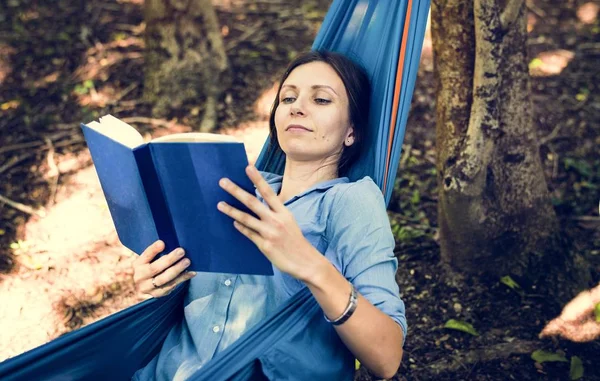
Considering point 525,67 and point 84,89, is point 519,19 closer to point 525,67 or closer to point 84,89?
point 525,67

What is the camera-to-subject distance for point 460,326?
8.39 ft

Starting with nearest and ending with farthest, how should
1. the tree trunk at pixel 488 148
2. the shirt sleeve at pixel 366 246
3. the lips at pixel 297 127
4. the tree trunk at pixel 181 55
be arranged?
the shirt sleeve at pixel 366 246 → the lips at pixel 297 127 → the tree trunk at pixel 488 148 → the tree trunk at pixel 181 55

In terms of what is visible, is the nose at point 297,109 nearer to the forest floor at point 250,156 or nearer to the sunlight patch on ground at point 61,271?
the forest floor at point 250,156

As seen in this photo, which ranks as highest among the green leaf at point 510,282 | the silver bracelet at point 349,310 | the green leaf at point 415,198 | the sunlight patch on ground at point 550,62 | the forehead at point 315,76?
the forehead at point 315,76

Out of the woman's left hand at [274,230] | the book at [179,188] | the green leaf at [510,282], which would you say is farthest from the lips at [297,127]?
the green leaf at [510,282]

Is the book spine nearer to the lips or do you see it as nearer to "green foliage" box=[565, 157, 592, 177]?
the lips

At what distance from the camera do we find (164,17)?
4.24 m

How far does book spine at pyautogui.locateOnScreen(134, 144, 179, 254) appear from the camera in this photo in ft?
5.07

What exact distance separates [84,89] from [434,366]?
10.6 feet

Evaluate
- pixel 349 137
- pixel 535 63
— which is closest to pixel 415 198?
pixel 349 137

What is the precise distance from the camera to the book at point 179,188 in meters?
1.48

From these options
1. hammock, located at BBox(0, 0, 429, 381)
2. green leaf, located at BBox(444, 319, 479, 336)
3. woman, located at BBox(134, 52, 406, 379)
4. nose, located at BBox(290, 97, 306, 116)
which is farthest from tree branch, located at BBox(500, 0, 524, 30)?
green leaf, located at BBox(444, 319, 479, 336)

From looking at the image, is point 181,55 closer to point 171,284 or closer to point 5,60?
point 5,60

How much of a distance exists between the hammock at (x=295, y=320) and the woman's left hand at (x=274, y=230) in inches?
12.3
